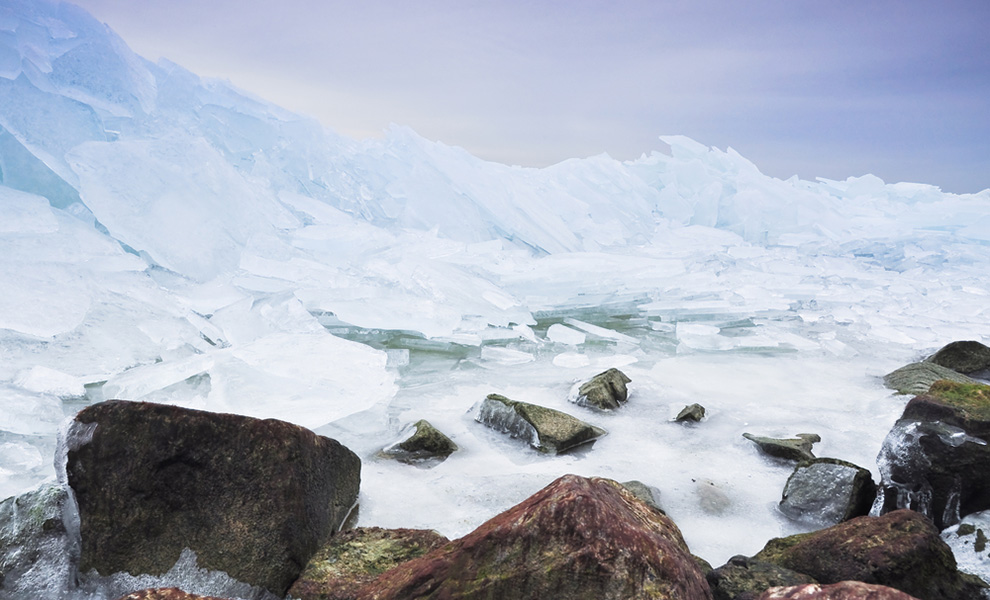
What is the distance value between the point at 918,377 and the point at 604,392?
2966mm

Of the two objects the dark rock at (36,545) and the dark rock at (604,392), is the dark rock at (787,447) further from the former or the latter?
the dark rock at (36,545)

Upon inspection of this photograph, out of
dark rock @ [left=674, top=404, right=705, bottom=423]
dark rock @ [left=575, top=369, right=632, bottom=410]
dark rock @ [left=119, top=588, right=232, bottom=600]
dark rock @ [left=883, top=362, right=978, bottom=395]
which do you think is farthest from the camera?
dark rock @ [left=883, top=362, right=978, bottom=395]

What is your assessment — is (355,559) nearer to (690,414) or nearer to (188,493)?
(188,493)

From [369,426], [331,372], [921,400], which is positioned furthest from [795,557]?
[331,372]

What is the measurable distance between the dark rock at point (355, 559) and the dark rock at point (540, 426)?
5.56 ft

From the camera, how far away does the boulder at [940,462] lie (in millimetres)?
2779

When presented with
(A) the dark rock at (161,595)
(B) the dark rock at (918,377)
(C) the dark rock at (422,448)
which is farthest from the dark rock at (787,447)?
(A) the dark rock at (161,595)

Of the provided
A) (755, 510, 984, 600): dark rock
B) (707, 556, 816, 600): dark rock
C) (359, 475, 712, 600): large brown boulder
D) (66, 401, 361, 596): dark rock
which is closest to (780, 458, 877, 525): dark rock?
(755, 510, 984, 600): dark rock

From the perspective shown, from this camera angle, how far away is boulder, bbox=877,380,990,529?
109 inches

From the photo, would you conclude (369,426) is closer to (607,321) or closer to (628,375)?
(628,375)

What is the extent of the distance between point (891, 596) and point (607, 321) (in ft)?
24.5

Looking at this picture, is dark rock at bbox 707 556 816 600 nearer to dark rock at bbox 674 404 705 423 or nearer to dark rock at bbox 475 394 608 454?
dark rock at bbox 475 394 608 454

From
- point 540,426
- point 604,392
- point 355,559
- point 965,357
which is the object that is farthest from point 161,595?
point 965,357

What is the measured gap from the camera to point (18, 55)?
7.07 meters
